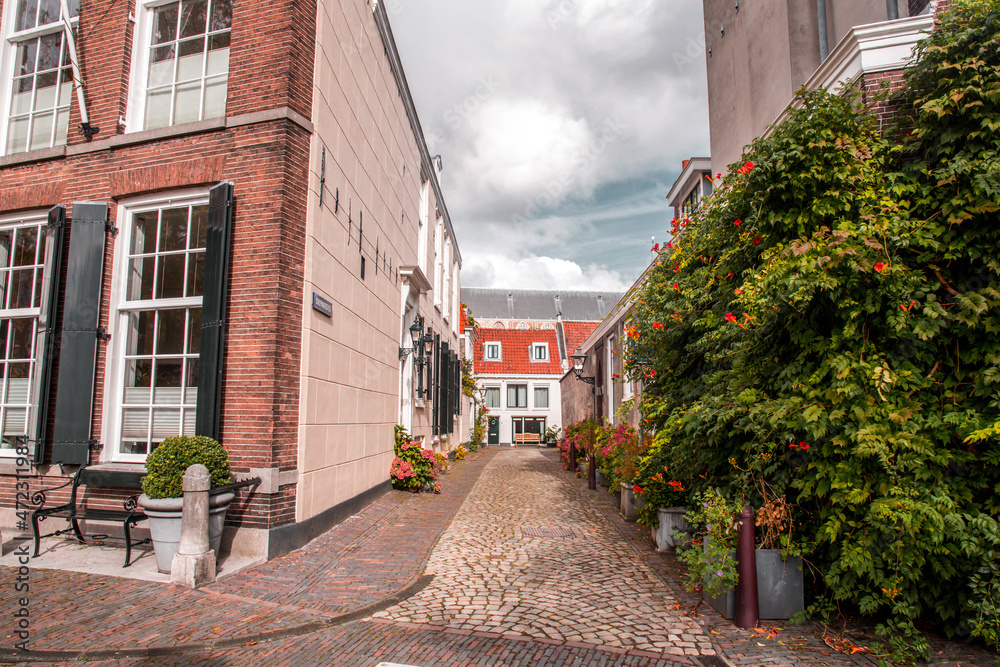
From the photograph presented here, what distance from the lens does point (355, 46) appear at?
874cm

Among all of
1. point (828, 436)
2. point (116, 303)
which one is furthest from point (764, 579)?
point (116, 303)

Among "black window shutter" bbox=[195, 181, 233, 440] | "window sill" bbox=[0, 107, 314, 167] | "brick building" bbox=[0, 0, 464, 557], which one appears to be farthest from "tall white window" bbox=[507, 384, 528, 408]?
"black window shutter" bbox=[195, 181, 233, 440]

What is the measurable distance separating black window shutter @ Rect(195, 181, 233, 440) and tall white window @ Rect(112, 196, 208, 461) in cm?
41

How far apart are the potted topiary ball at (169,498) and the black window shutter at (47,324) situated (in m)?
2.30

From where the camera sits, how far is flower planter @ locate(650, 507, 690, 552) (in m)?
6.52

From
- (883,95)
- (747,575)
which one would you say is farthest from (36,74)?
(747,575)

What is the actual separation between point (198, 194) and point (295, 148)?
1.24 metres

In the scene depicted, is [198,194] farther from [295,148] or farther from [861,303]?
[861,303]

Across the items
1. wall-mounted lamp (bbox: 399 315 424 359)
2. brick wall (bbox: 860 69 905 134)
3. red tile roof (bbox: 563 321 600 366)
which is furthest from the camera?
red tile roof (bbox: 563 321 600 366)

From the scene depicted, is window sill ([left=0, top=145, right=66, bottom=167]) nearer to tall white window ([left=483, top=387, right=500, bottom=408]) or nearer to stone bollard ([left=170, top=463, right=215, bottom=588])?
stone bollard ([left=170, top=463, right=215, bottom=588])

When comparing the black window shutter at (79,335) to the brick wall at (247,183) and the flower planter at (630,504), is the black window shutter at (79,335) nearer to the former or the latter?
the brick wall at (247,183)

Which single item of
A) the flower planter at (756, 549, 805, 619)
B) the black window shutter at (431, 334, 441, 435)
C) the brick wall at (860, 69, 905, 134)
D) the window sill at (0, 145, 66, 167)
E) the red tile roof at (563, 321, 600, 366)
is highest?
the red tile roof at (563, 321, 600, 366)

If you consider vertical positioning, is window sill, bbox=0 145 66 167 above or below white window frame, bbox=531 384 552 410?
above

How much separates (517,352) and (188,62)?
104 feet
